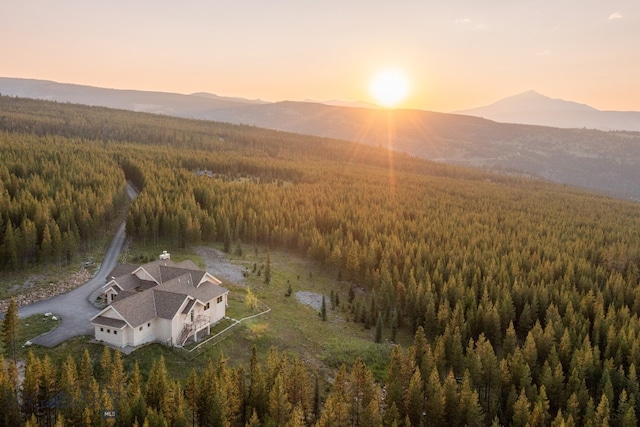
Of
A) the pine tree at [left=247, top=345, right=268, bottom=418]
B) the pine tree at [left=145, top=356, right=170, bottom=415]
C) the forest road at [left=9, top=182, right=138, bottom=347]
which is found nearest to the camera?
the pine tree at [left=145, top=356, right=170, bottom=415]

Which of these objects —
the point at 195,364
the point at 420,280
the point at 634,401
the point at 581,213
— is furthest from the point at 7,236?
the point at 581,213

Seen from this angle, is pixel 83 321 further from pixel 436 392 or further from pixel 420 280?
pixel 420 280

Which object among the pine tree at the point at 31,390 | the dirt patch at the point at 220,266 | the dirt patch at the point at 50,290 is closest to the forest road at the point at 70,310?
the dirt patch at the point at 50,290

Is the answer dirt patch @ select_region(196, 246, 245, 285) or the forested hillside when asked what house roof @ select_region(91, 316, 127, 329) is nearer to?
the forested hillside

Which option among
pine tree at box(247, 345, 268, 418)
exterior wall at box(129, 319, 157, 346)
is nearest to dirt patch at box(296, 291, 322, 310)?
exterior wall at box(129, 319, 157, 346)

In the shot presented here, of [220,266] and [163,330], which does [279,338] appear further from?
[220,266]
